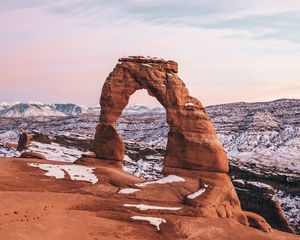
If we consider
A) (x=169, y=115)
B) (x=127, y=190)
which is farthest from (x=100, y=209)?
(x=169, y=115)

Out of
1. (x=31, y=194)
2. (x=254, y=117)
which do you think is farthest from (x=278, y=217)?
(x=254, y=117)

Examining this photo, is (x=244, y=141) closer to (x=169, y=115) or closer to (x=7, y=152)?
(x=7, y=152)

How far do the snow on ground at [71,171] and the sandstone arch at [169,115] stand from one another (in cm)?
580

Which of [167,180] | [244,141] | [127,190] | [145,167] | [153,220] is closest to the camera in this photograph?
[153,220]

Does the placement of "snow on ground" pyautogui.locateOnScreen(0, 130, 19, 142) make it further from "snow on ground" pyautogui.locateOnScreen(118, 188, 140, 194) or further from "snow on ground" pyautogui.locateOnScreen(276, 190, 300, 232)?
"snow on ground" pyautogui.locateOnScreen(118, 188, 140, 194)

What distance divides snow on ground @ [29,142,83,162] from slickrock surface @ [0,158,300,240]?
1380 inches

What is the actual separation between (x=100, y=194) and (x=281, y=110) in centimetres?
11336

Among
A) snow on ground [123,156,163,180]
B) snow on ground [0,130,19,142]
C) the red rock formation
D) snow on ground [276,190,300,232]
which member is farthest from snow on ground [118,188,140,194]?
snow on ground [0,130,19,142]

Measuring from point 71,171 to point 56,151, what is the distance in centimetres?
4367

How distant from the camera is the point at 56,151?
82625 millimetres

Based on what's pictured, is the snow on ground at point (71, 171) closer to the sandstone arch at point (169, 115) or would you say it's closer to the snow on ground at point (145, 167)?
the sandstone arch at point (169, 115)

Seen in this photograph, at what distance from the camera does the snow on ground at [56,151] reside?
7631 cm

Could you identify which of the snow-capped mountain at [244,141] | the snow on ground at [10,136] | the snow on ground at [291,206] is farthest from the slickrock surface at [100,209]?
the snow on ground at [10,136]

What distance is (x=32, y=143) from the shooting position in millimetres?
82750
